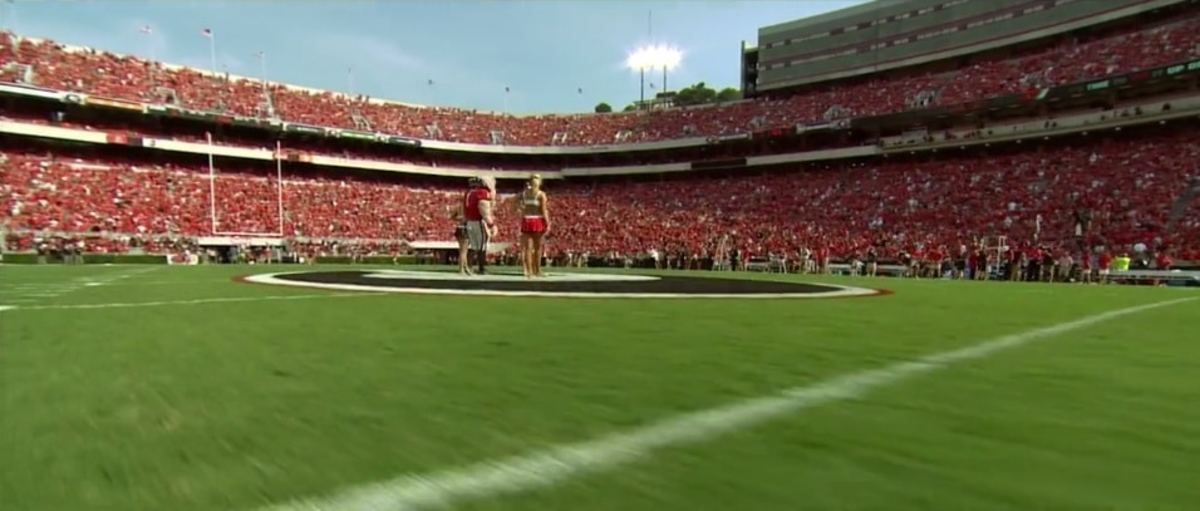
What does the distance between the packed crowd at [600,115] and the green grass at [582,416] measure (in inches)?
1644

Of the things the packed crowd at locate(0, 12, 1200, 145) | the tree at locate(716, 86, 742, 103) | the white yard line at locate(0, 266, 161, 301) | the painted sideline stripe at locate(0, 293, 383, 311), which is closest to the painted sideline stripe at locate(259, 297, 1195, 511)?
the painted sideline stripe at locate(0, 293, 383, 311)

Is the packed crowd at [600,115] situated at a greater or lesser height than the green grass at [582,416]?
greater

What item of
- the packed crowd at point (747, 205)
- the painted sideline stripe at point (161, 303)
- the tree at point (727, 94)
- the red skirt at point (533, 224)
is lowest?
the painted sideline stripe at point (161, 303)

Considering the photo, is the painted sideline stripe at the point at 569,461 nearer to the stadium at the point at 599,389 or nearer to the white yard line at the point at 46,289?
the stadium at the point at 599,389

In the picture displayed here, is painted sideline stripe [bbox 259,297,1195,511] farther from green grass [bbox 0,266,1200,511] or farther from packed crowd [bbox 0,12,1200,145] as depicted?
packed crowd [bbox 0,12,1200,145]

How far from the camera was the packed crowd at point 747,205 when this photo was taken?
28188 mm

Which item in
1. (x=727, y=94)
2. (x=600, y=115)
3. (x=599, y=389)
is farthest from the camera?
(x=727, y=94)

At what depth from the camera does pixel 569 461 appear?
145cm

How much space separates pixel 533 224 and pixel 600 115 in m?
55.0

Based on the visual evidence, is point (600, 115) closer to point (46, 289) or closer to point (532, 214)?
point (532, 214)

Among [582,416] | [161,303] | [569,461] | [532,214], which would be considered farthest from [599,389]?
[532,214]

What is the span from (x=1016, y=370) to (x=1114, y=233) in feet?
99.0

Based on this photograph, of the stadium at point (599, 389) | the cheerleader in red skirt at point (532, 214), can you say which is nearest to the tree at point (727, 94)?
the stadium at point (599, 389)

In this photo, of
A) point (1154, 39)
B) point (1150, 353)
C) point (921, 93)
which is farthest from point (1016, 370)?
point (921, 93)
